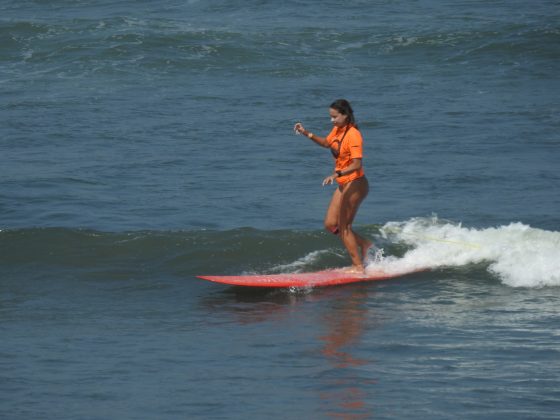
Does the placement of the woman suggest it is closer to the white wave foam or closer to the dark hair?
the dark hair

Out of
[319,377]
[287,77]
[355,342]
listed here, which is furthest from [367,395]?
[287,77]

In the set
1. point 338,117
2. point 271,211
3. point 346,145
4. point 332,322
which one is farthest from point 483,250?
point 271,211

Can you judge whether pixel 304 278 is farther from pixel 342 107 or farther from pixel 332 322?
pixel 342 107

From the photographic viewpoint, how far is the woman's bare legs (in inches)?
442

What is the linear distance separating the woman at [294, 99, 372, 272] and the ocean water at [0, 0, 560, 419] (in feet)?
1.69

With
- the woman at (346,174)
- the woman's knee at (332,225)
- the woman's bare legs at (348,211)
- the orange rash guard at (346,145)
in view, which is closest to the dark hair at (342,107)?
the woman at (346,174)

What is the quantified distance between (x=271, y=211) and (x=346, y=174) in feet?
12.8

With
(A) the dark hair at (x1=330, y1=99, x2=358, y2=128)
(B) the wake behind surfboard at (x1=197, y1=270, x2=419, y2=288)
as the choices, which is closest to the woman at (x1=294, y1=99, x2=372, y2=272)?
(A) the dark hair at (x1=330, y1=99, x2=358, y2=128)

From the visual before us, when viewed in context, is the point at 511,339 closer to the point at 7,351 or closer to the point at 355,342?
the point at 355,342

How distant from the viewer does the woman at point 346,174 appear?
1073 cm

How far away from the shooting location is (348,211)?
37.2ft

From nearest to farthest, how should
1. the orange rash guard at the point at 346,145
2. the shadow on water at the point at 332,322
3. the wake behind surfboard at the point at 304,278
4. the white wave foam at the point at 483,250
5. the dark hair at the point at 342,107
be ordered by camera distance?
the shadow on water at the point at 332,322
the dark hair at the point at 342,107
the orange rash guard at the point at 346,145
the wake behind surfboard at the point at 304,278
the white wave foam at the point at 483,250

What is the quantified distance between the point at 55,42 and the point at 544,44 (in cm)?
1111

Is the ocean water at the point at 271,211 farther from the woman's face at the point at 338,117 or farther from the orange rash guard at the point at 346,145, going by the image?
the woman's face at the point at 338,117
